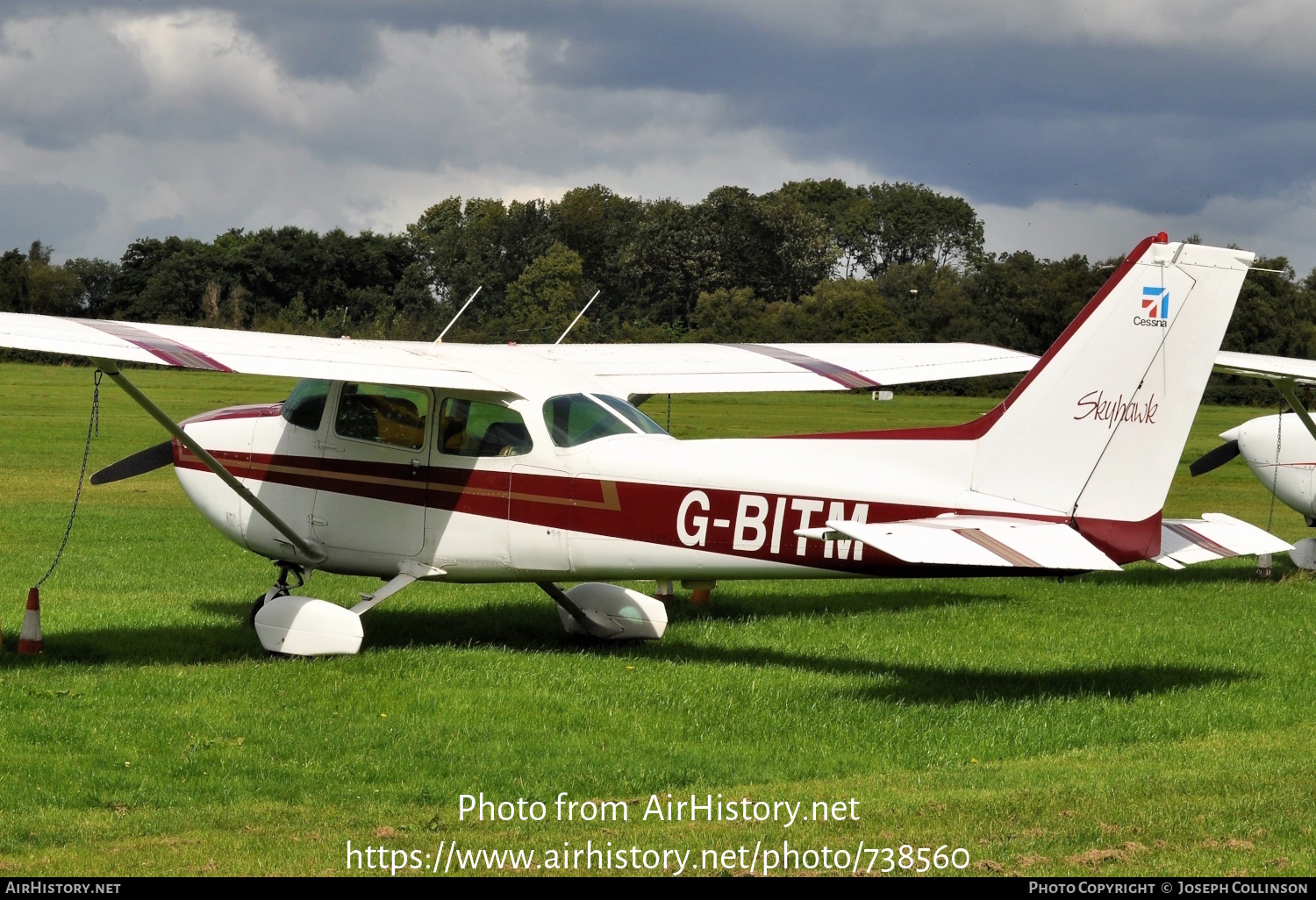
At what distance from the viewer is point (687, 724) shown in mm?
7445

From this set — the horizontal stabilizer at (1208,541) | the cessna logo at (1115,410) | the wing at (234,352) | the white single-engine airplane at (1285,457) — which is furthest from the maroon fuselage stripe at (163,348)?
the white single-engine airplane at (1285,457)

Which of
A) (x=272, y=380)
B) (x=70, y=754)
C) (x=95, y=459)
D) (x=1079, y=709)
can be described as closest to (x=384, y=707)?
(x=70, y=754)

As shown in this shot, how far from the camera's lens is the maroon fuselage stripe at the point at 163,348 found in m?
8.02

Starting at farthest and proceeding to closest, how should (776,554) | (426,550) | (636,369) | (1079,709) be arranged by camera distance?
(636,369)
(426,550)
(776,554)
(1079,709)

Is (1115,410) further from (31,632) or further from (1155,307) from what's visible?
(31,632)

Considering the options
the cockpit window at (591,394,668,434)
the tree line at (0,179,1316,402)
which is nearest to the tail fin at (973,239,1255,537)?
the cockpit window at (591,394,668,434)

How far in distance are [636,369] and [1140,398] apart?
4492 millimetres

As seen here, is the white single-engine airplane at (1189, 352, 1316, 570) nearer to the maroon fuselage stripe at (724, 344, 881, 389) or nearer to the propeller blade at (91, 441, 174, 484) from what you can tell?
the maroon fuselage stripe at (724, 344, 881, 389)

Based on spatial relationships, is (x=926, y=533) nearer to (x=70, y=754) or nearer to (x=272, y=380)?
(x=70, y=754)

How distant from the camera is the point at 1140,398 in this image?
26.1ft

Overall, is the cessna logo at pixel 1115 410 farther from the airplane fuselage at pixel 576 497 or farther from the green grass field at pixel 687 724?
the green grass field at pixel 687 724

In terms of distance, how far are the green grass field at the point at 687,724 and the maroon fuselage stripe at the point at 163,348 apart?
1894mm

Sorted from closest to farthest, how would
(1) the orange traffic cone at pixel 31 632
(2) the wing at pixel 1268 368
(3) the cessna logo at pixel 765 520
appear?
1. (3) the cessna logo at pixel 765 520
2. (1) the orange traffic cone at pixel 31 632
3. (2) the wing at pixel 1268 368

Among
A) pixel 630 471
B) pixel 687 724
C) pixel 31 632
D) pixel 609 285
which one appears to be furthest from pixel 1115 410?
pixel 609 285
